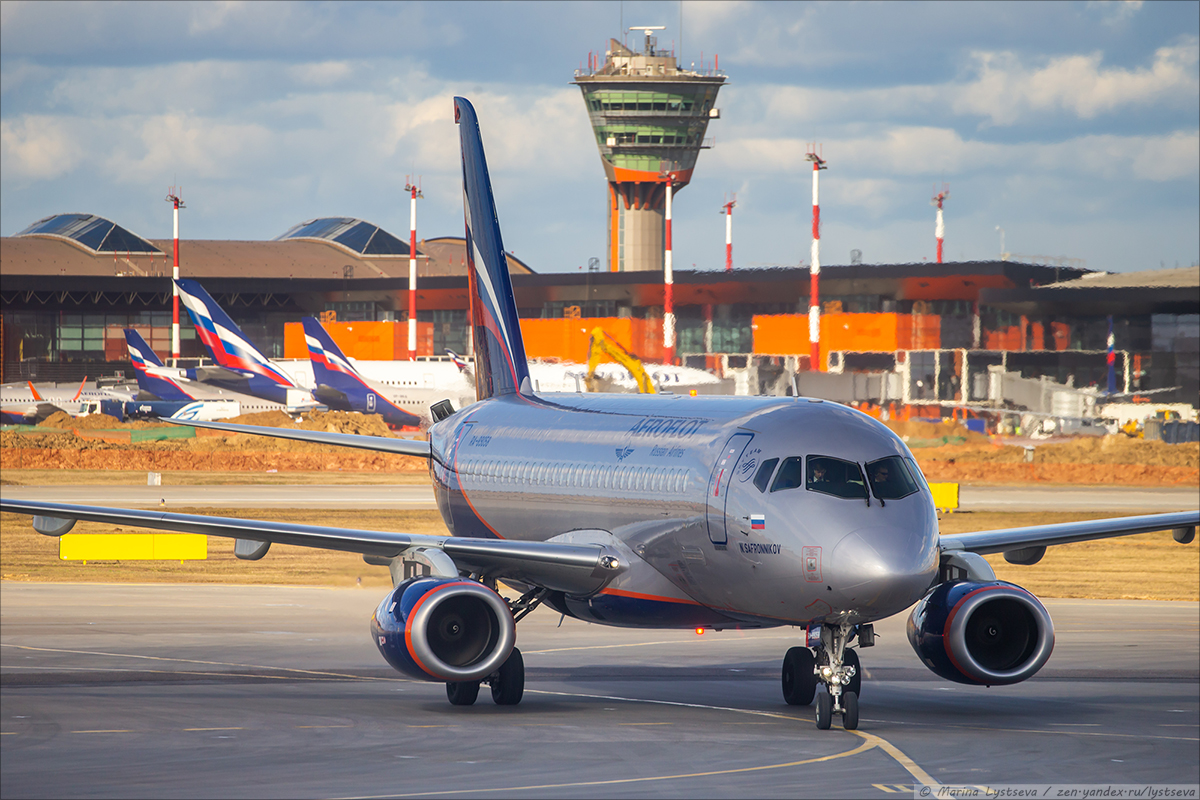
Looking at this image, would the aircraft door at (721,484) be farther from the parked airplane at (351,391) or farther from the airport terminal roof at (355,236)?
the airport terminal roof at (355,236)

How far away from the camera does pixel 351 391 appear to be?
107 meters

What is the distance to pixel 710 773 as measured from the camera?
61.2 ft

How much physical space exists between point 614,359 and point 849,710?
89.8m

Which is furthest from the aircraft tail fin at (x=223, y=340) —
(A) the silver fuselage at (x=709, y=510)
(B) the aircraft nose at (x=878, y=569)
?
(B) the aircraft nose at (x=878, y=569)

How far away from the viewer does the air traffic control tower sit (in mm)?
163250

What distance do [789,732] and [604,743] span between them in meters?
2.88

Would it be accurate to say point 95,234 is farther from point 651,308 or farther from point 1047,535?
point 1047,535

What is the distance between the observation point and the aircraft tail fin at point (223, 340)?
110438 mm

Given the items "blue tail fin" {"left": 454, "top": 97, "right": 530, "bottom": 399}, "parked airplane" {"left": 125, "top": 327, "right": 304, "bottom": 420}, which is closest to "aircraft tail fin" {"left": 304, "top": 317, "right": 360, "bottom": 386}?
"parked airplane" {"left": 125, "top": 327, "right": 304, "bottom": 420}

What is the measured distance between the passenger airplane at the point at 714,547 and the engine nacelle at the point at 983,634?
3 centimetres

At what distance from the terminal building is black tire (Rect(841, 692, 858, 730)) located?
3827 inches

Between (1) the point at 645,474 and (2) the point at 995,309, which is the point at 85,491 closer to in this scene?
(1) the point at 645,474

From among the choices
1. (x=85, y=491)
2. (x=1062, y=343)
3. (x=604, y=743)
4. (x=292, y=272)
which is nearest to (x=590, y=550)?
(x=604, y=743)

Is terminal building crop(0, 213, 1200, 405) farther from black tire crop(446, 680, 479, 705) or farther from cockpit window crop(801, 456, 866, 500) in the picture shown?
cockpit window crop(801, 456, 866, 500)
